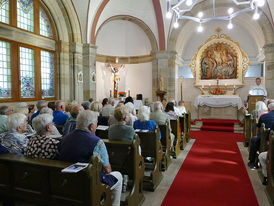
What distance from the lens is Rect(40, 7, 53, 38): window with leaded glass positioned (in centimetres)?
846

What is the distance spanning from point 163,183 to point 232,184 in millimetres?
1278

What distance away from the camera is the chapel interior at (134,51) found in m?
7.57

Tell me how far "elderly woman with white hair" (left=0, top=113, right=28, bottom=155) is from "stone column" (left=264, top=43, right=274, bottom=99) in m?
10.4

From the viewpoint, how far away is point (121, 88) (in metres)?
13.6

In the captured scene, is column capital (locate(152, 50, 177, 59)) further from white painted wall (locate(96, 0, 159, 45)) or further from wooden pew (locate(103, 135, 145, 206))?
wooden pew (locate(103, 135, 145, 206))

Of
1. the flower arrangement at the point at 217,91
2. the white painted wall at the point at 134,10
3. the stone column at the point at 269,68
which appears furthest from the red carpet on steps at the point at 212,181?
the white painted wall at the point at 134,10

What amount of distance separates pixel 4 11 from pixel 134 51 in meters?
7.42

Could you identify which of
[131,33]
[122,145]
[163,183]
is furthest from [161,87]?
[122,145]

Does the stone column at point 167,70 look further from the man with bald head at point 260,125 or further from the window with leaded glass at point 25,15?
the man with bald head at point 260,125

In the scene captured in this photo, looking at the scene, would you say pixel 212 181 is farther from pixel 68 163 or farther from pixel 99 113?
pixel 68 163

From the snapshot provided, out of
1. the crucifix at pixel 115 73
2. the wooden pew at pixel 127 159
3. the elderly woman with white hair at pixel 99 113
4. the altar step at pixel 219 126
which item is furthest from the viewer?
the crucifix at pixel 115 73

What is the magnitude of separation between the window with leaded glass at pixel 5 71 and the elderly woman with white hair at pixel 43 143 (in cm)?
545

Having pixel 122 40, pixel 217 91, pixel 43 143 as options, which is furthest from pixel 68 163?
pixel 122 40

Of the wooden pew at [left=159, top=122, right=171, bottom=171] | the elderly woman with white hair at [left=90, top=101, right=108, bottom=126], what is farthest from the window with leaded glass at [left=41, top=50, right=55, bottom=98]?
the wooden pew at [left=159, top=122, right=171, bottom=171]
